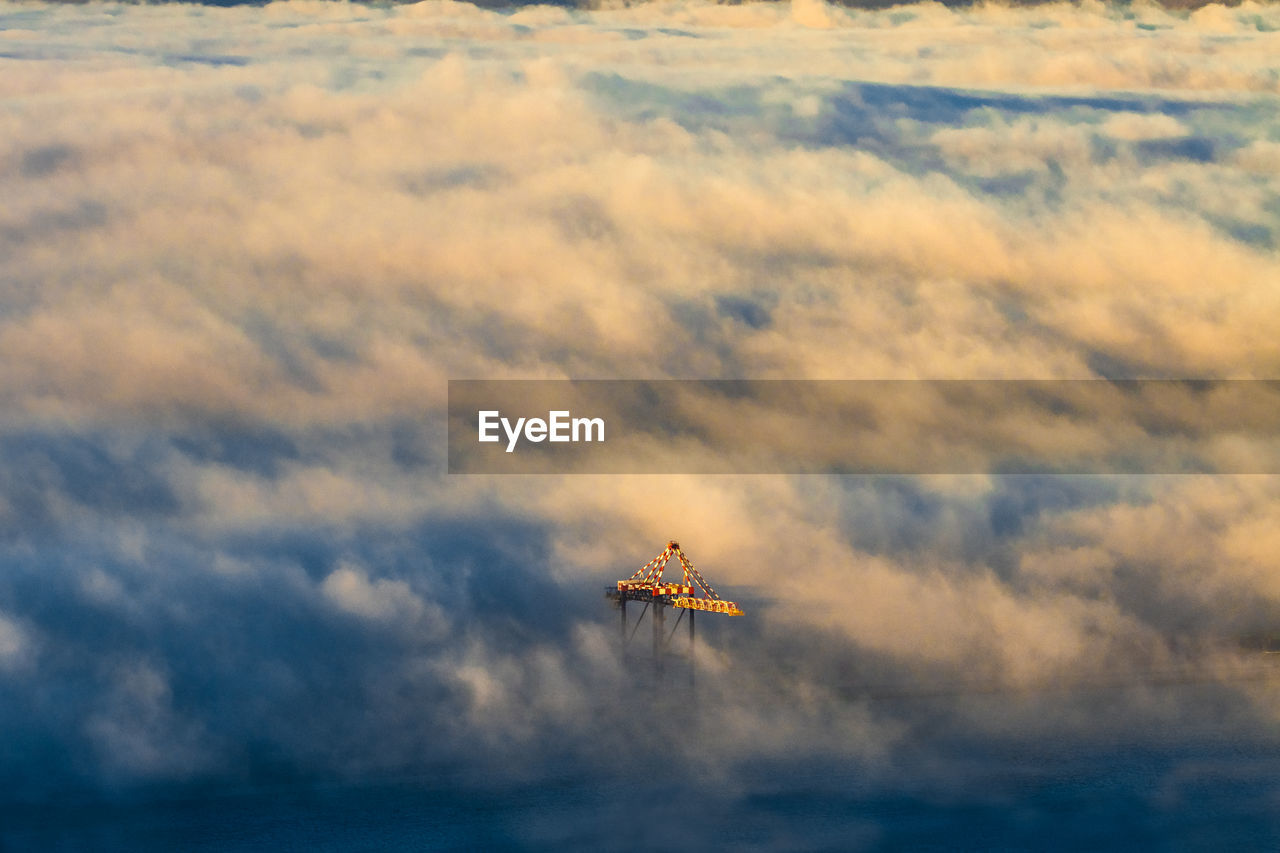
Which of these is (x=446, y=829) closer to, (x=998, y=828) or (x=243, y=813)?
(x=243, y=813)

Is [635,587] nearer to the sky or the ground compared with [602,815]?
nearer to the sky

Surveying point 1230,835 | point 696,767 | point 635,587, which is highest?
point 635,587

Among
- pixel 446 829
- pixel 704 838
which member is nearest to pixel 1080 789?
pixel 704 838

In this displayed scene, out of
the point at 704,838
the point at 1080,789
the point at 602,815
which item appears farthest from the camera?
the point at 1080,789

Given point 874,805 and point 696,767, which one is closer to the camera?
point 874,805

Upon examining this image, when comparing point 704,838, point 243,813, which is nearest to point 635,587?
point 704,838

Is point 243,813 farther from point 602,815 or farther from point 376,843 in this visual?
point 602,815

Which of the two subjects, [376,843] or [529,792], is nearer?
[376,843]

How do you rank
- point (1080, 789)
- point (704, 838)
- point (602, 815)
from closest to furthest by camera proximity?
point (704, 838) < point (602, 815) < point (1080, 789)

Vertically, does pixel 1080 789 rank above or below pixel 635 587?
below
